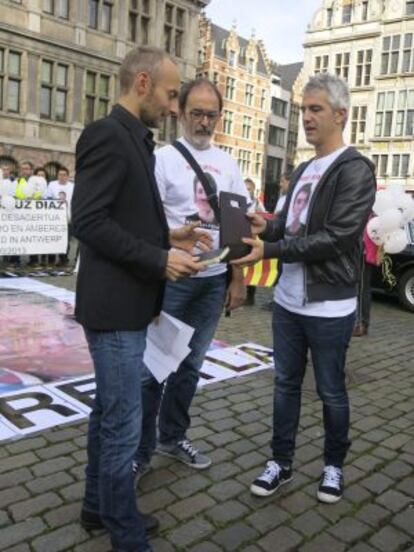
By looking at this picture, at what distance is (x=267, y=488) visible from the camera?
3055 mm

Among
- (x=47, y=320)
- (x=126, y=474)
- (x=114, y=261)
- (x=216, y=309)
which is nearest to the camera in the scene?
(x=114, y=261)

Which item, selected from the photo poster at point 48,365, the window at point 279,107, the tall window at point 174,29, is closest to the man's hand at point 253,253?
the photo poster at point 48,365

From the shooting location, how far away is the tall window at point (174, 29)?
2798 cm

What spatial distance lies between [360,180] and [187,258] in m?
1.10

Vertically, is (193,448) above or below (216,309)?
below

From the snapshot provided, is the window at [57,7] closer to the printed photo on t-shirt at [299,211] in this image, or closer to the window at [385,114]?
the printed photo on t-shirt at [299,211]

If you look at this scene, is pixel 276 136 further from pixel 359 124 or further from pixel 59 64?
pixel 59 64

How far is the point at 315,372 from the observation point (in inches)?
118

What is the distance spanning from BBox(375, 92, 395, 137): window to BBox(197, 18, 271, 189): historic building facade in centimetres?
1124

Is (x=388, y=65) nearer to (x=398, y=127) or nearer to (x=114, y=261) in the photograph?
(x=398, y=127)

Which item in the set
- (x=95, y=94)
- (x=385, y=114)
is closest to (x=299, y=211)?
(x=95, y=94)

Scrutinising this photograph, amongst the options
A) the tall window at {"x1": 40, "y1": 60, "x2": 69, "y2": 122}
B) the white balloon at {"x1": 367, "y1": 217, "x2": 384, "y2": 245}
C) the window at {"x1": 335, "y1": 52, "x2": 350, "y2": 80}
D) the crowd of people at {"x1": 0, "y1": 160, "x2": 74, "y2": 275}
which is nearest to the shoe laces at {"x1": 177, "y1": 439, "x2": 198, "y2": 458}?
the white balloon at {"x1": 367, "y1": 217, "x2": 384, "y2": 245}

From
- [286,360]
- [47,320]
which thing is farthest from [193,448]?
[47,320]

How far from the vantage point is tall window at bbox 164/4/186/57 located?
2798 cm
